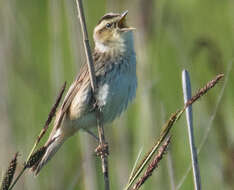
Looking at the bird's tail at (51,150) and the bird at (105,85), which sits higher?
the bird at (105,85)

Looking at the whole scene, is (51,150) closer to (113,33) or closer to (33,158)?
(113,33)

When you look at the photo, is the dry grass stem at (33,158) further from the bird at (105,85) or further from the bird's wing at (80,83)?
the bird's wing at (80,83)

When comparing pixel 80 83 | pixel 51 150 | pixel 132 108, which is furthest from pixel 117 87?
pixel 132 108

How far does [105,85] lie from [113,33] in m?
0.44

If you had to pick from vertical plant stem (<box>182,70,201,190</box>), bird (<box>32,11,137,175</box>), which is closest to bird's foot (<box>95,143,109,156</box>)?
bird (<box>32,11,137,175</box>)

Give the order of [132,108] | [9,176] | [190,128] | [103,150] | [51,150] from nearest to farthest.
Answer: [9,176] → [190,128] → [103,150] → [51,150] → [132,108]

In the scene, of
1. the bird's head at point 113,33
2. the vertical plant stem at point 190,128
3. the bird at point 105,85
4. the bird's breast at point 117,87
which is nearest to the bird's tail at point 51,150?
the bird at point 105,85

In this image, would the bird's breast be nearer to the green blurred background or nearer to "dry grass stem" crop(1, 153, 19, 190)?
the green blurred background

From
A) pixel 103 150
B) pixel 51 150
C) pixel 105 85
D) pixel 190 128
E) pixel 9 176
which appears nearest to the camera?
pixel 9 176

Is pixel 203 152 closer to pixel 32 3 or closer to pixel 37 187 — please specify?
pixel 37 187

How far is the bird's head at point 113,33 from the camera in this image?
11.7ft

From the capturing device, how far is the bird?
133 inches

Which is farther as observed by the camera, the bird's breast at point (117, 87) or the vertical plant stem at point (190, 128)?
the bird's breast at point (117, 87)

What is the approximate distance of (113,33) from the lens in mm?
3625
